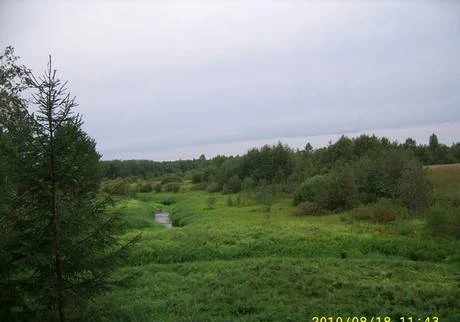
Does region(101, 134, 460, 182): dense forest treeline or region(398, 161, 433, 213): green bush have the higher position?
region(101, 134, 460, 182): dense forest treeline

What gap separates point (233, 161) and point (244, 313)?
194 ft

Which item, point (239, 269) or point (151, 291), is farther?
point (239, 269)

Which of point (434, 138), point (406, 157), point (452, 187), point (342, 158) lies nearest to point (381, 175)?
point (406, 157)

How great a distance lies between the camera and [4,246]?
9312 millimetres

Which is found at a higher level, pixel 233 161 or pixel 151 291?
pixel 233 161

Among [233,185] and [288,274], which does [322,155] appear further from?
[288,274]

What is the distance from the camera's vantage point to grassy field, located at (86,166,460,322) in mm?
13398

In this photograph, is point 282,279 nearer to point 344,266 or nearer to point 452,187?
point 344,266

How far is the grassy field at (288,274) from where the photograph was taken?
13398mm

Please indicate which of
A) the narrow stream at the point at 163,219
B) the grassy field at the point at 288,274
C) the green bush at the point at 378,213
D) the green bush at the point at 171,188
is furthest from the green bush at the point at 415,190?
the green bush at the point at 171,188

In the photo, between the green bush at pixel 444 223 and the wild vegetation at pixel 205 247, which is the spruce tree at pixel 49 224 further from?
the green bush at pixel 444 223

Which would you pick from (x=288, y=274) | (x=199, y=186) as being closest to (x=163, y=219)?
(x=288, y=274)

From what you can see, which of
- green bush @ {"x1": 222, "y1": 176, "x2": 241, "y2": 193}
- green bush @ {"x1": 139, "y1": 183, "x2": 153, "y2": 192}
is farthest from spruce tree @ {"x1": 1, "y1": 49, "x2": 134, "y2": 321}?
green bush @ {"x1": 139, "y1": 183, "x2": 153, "y2": 192}
